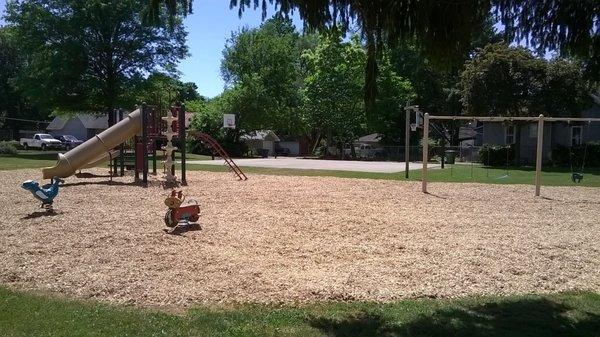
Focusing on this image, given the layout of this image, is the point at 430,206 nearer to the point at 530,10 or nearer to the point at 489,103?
the point at 530,10

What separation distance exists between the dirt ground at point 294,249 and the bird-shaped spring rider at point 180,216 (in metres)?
0.34

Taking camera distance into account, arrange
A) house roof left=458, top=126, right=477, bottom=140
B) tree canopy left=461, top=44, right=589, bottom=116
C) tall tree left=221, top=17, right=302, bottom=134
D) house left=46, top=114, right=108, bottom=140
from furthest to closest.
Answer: house left=46, top=114, right=108, bottom=140, house roof left=458, top=126, right=477, bottom=140, tall tree left=221, top=17, right=302, bottom=134, tree canopy left=461, top=44, right=589, bottom=116

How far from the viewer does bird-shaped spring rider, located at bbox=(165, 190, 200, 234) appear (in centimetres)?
1043

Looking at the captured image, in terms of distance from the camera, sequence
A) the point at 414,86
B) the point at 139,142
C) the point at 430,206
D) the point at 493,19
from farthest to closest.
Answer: the point at 414,86, the point at 139,142, the point at 430,206, the point at 493,19

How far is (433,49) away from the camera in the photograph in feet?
18.8

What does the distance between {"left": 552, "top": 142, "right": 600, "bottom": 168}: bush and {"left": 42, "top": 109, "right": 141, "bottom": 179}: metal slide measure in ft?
99.4

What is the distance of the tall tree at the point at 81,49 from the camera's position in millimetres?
45938

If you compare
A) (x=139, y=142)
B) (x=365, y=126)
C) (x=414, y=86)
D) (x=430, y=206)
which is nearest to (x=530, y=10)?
(x=430, y=206)

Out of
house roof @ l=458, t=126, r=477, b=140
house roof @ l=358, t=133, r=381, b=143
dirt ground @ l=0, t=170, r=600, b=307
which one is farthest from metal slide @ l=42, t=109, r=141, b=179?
house roof @ l=458, t=126, r=477, b=140

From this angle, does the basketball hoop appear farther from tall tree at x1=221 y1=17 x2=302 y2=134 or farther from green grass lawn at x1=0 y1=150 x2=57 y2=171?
green grass lawn at x1=0 y1=150 x2=57 y2=171

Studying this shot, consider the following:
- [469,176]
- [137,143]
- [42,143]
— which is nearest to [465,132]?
[469,176]

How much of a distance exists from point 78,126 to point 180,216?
72713 millimetres

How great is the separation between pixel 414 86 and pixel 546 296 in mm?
57618

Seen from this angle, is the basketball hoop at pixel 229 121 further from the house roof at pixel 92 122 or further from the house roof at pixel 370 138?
the house roof at pixel 92 122
